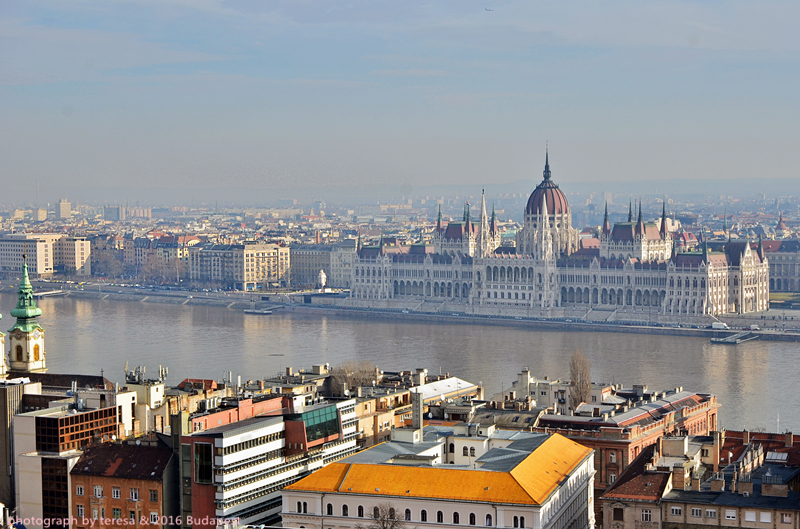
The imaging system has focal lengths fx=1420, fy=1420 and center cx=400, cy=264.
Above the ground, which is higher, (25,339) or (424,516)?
(25,339)

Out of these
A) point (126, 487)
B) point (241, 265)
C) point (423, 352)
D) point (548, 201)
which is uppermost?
point (548, 201)

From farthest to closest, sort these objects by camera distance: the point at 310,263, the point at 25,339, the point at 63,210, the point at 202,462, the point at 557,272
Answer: the point at 63,210, the point at 310,263, the point at 557,272, the point at 25,339, the point at 202,462

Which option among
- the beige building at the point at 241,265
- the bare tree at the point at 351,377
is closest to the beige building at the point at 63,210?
the beige building at the point at 241,265

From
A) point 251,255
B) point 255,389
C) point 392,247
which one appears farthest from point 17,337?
point 251,255

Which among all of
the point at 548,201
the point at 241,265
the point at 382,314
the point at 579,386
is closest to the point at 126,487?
the point at 579,386

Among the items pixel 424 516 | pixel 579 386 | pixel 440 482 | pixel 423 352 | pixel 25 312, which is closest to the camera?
pixel 424 516

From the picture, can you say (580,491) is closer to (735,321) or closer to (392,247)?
(735,321)

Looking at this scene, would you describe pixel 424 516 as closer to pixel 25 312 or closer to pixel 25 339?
pixel 25 312

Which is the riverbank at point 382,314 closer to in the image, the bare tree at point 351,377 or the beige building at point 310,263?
the beige building at point 310,263
